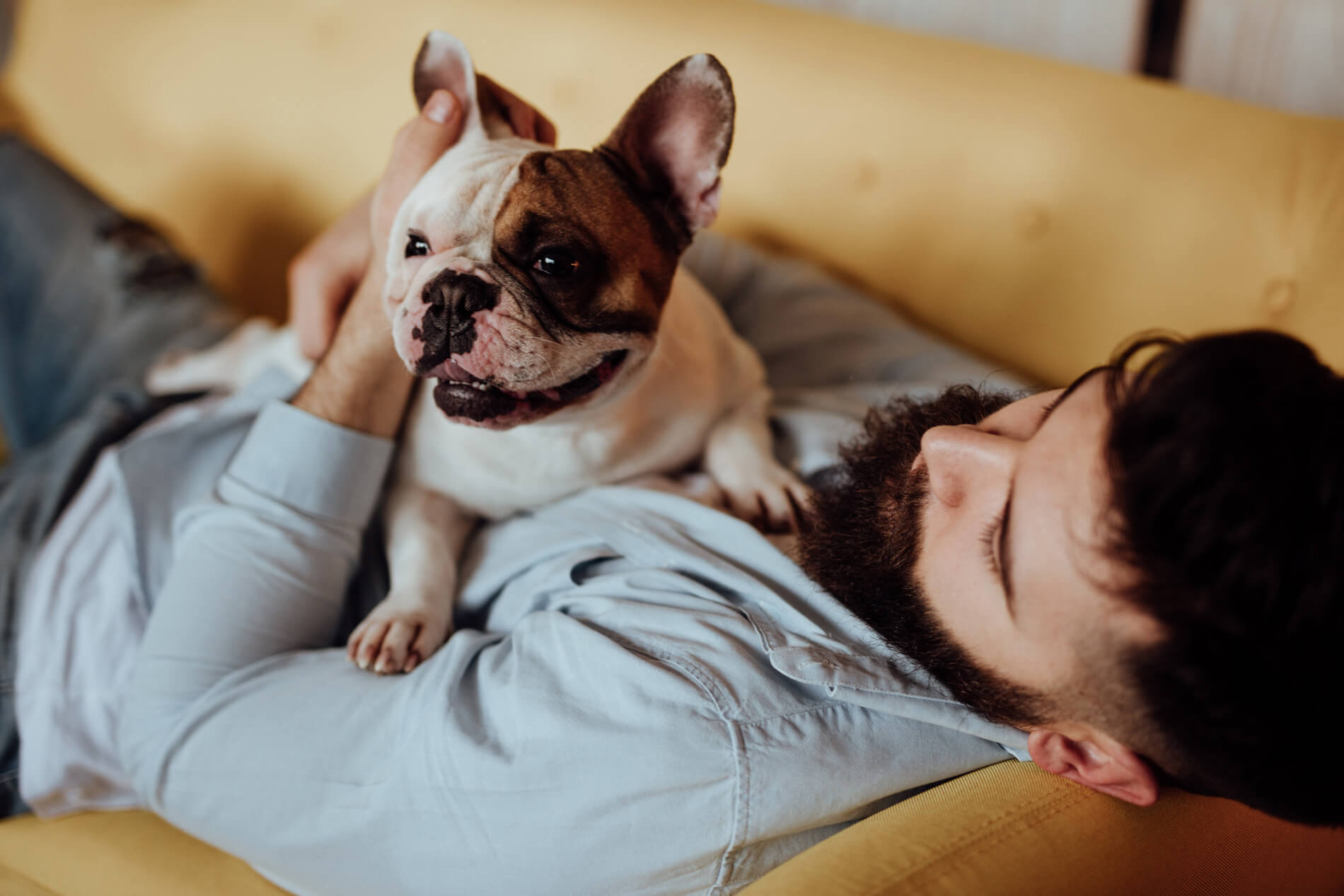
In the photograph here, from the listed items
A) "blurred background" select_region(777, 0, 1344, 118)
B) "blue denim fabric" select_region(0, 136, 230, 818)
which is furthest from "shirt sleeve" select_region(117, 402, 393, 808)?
"blurred background" select_region(777, 0, 1344, 118)

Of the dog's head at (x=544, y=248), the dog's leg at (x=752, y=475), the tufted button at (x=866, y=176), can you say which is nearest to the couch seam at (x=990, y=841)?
the dog's leg at (x=752, y=475)

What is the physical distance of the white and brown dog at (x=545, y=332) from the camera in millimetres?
955

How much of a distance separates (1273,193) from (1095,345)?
0.35 meters

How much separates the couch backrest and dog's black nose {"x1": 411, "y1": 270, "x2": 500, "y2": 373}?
3.46 feet

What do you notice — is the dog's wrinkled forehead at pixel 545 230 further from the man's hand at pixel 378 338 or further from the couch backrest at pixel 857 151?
the couch backrest at pixel 857 151

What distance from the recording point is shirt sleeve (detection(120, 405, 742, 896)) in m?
0.82

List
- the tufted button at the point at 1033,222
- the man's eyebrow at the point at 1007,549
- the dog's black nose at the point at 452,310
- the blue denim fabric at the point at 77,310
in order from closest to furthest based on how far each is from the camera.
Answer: the man's eyebrow at the point at 1007,549 < the dog's black nose at the point at 452,310 < the tufted button at the point at 1033,222 < the blue denim fabric at the point at 77,310

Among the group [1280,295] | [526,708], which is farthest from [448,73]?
[1280,295]

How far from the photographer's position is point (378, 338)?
1139mm

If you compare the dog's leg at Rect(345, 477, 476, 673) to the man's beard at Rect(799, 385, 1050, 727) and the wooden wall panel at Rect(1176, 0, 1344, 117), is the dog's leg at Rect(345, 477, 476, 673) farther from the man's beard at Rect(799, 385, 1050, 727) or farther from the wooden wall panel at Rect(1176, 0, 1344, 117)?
the wooden wall panel at Rect(1176, 0, 1344, 117)

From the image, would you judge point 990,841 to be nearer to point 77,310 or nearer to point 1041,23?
point 1041,23

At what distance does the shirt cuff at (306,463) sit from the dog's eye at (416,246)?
0.78 feet

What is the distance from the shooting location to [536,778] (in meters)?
0.83

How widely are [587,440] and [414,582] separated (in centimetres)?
28
